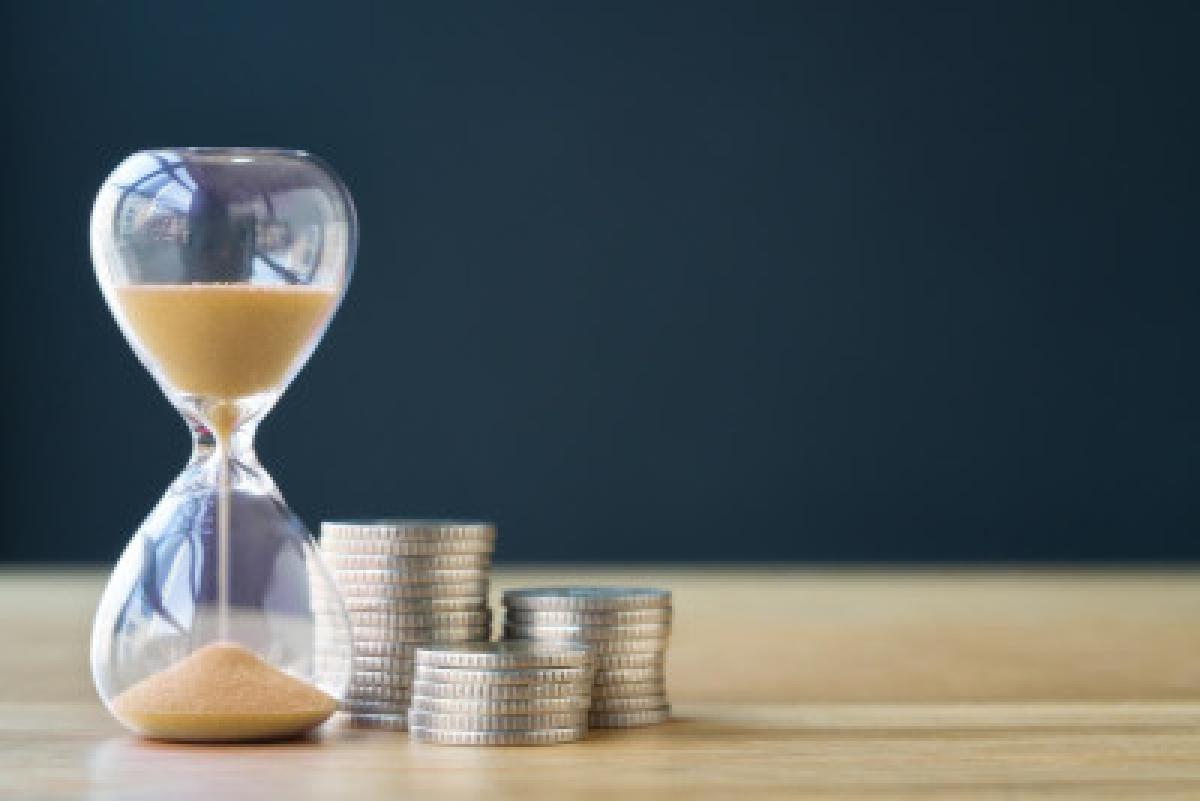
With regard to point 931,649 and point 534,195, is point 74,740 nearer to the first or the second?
point 931,649

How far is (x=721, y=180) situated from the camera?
21.8 feet

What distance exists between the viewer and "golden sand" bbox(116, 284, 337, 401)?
1.56 meters

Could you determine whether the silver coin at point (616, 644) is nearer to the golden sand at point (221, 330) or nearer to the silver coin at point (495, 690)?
the silver coin at point (495, 690)

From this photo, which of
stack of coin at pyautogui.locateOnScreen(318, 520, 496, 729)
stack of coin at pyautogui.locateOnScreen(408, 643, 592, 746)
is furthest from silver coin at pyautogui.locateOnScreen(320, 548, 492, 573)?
stack of coin at pyautogui.locateOnScreen(408, 643, 592, 746)

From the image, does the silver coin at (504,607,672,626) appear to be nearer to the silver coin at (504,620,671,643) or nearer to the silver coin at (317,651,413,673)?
the silver coin at (504,620,671,643)

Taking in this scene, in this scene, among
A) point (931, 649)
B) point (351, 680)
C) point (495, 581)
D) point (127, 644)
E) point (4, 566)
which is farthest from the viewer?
point (4, 566)

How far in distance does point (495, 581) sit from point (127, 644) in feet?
10.8

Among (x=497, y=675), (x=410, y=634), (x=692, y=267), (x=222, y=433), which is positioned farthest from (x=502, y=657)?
(x=692, y=267)

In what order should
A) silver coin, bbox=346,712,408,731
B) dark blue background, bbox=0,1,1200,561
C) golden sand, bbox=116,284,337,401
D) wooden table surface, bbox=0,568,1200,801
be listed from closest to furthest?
wooden table surface, bbox=0,568,1200,801 < golden sand, bbox=116,284,337,401 < silver coin, bbox=346,712,408,731 < dark blue background, bbox=0,1,1200,561

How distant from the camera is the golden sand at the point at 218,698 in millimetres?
1610


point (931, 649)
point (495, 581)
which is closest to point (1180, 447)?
point (495, 581)

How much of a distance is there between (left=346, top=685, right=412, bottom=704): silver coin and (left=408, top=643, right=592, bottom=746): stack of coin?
8cm

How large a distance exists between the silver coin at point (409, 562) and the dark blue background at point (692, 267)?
4743 mm

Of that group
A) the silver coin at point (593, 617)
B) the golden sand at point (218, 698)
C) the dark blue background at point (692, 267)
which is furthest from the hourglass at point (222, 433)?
the dark blue background at point (692, 267)
